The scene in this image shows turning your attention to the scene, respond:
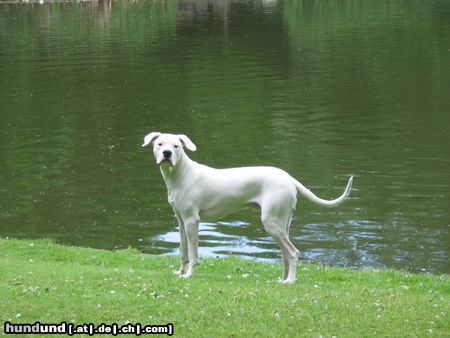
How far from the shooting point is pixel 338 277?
14016 millimetres

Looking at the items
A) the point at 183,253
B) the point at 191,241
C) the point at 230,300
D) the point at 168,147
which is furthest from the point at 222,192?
the point at 230,300

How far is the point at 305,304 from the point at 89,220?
14250mm

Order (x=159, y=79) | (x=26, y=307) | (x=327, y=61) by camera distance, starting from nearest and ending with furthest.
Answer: (x=26, y=307) < (x=159, y=79) < (x=327, y=61)

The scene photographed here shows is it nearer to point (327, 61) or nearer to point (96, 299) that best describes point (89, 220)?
point (96, 299)

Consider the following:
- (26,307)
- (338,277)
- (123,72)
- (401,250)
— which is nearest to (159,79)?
(123,72)

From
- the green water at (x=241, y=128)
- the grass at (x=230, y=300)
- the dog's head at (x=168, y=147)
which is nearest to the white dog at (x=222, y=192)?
the dog's head at (x=168, y=147)

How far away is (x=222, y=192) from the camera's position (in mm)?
12484

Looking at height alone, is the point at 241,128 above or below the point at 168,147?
below

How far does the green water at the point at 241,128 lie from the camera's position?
22.6 meters

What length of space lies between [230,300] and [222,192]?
2118 mm

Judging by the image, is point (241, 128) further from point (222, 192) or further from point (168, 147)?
point (168, 147)

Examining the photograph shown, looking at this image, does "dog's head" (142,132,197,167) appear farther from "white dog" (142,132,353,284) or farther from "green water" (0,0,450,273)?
"green water" (0,0,450,273)

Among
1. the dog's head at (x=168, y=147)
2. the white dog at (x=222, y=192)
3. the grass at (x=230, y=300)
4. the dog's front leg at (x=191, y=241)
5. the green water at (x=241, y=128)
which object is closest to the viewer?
the grass at (x=230, y=300)

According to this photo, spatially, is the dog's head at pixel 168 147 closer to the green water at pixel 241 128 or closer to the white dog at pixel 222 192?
the white dog at pixel 222 192
